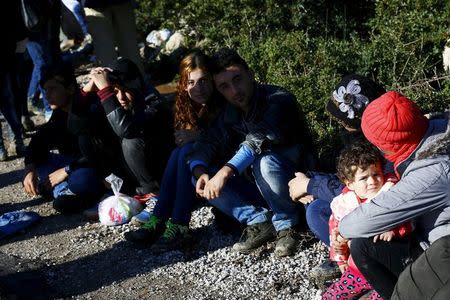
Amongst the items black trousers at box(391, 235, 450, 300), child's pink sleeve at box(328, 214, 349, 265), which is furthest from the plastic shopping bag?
black trousers at box(391, 235, 450, 300)

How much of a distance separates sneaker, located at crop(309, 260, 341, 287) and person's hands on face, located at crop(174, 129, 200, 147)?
1.30 m

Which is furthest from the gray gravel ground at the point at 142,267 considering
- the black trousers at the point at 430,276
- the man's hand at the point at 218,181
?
the black trousers at the point at 430,276

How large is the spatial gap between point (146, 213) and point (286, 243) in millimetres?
1310

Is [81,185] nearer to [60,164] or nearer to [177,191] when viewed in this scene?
[60,164]

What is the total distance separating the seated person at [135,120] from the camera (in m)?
5.43

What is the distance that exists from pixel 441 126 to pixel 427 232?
0.50 metres

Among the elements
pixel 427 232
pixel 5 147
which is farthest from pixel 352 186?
pixel 5 147

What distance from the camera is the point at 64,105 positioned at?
20.0 feet

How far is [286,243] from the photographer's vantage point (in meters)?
4.80

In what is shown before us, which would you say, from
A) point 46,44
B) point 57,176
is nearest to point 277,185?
point 57,176

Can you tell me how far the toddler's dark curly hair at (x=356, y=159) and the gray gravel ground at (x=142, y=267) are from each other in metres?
0.86

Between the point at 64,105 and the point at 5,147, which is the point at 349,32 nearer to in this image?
the point at 64,105

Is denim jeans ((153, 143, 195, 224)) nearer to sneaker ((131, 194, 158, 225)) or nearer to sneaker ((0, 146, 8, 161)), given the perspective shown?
sneaker ((131, 194, 158, 225))

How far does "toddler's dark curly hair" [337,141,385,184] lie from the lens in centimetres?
384
